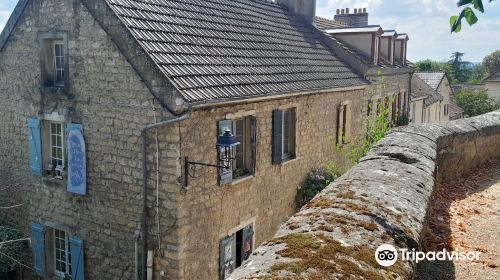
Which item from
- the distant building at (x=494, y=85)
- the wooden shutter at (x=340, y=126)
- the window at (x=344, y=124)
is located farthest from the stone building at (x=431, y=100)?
the wooden shutter at (x=340, y=126)

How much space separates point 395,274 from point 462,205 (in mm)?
3796

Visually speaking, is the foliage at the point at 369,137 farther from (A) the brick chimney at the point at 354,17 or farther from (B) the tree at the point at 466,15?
(A) the brick chimney at the point at 354,17

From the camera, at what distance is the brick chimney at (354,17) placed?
2455 centimetres

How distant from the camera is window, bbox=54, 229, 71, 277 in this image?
35.4 ft

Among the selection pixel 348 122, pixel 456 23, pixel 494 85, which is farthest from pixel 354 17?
pixel 494 85

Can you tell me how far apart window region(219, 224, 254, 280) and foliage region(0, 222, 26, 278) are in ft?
16.9

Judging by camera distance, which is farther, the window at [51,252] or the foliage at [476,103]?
the foliage at [476,103]

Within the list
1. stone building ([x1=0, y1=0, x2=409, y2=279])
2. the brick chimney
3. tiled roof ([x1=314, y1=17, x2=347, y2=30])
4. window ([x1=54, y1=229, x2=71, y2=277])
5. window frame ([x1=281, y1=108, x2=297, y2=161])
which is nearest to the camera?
stone building ([x1=0, y1=0, x2=409, y2=279])

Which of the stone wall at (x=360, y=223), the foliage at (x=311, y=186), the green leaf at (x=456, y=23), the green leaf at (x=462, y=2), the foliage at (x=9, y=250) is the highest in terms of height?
A: the green leaf at (x=462, y=2)

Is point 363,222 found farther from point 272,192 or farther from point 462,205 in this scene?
point 272,192

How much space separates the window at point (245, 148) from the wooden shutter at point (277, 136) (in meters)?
0.83

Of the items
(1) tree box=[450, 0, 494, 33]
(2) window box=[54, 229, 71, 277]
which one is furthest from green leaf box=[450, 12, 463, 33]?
(2) window box=[54, 229, 71, 277]

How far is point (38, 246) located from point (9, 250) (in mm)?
873

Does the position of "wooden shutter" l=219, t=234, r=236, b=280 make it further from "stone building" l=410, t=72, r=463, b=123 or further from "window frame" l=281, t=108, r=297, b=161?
"stone building" l=410, t=72, r=463, b=123
